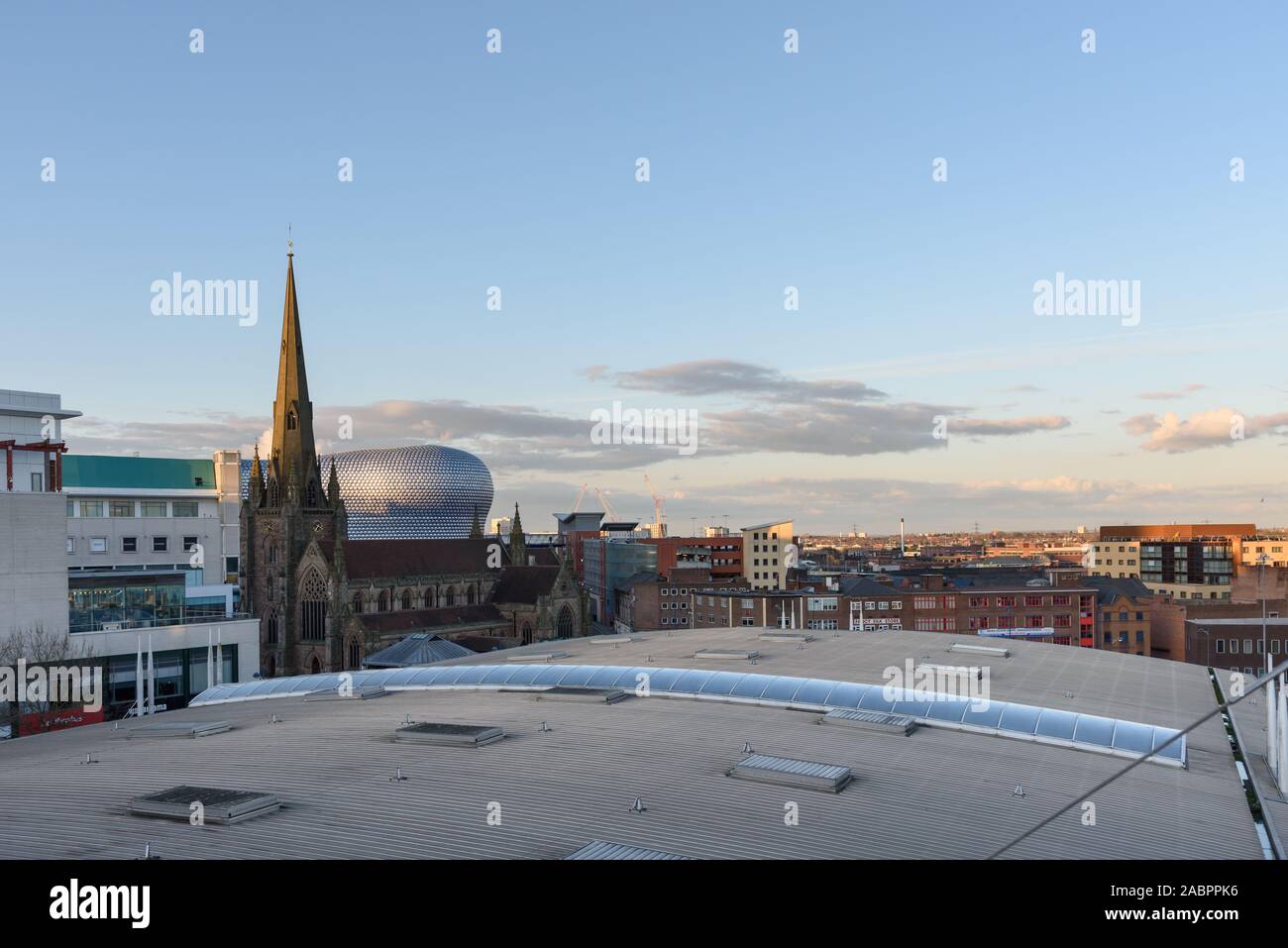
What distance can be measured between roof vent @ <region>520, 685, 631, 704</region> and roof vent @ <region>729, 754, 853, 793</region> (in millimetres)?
10543

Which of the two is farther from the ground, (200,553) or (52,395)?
(52,395)

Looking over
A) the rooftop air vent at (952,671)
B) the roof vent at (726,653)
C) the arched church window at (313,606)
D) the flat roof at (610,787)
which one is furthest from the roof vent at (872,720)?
the arched church window at (313,606)

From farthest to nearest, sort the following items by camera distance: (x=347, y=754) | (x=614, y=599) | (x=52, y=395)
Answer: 1. (x=614, y=599)
2. (x=52, y=395)
3. (x=347, y=754)

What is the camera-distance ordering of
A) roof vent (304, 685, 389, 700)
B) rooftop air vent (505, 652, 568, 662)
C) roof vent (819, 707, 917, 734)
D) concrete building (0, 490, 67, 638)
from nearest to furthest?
roof vent (819, 707, 917, 734)
roof vent (304, 685, 389, 700)
rooftop air vent (505, 652, 568, 662)
concrete building (0, 490, 67, 638)

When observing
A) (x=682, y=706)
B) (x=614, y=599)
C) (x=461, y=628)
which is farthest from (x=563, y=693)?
(x=614, y=599)

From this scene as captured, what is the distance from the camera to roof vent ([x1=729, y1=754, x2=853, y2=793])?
23.2 m

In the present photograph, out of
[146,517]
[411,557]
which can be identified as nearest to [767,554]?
[411,557]

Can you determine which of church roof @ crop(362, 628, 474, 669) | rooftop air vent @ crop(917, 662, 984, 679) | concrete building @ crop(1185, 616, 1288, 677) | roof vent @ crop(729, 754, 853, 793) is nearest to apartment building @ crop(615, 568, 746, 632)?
church roof @ crop(362, 628, 474, 669)

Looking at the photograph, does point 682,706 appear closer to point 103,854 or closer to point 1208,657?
point 103,854

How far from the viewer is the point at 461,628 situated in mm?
105062

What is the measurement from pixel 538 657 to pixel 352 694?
994 centimetres

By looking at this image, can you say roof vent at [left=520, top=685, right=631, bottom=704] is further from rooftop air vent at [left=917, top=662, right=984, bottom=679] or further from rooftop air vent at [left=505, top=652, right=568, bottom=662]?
rooftop air vent at [left=917, top=662, right=984, bottom=679]
